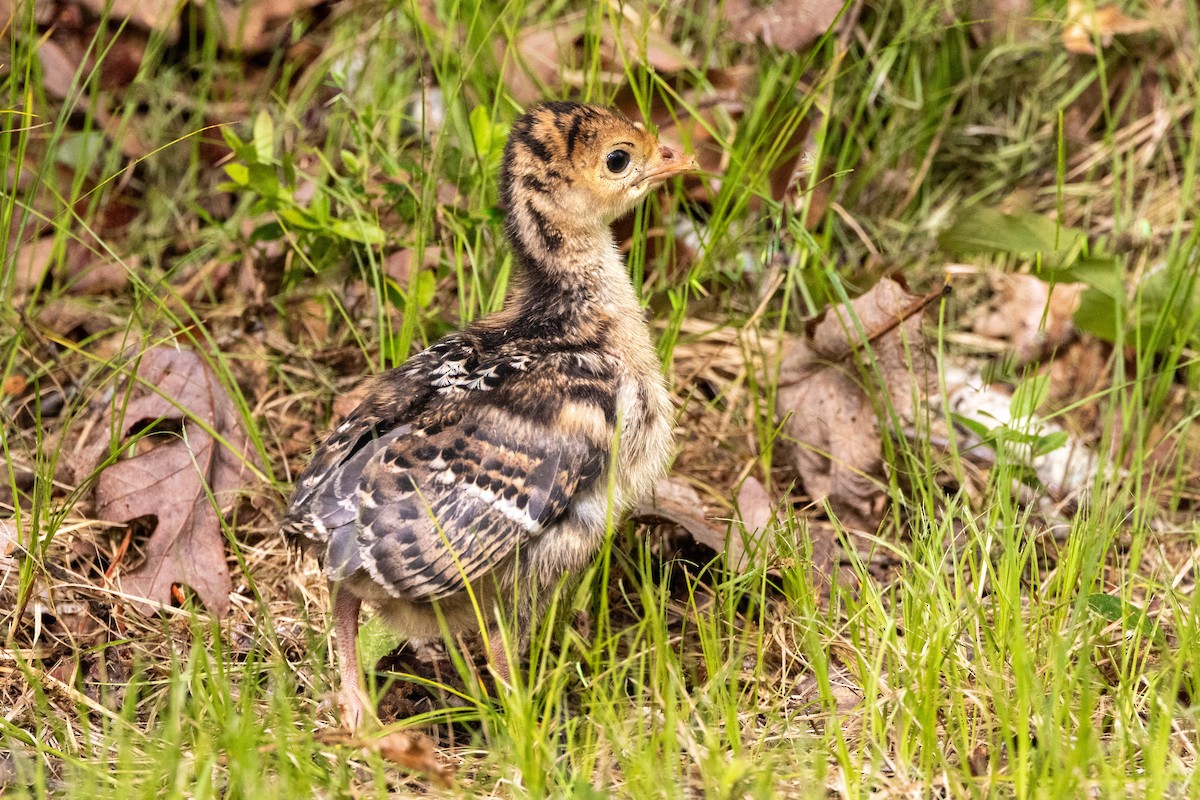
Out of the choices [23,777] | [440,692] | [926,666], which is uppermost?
[926,666]

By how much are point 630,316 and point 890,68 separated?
181cm

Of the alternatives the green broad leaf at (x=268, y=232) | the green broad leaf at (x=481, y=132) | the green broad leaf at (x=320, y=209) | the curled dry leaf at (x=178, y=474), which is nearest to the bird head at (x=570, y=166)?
the green broad leaf at (x=481, y=132)

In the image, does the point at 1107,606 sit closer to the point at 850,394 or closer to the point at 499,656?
the point at 850,394

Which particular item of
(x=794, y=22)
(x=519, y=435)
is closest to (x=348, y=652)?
(x=519, y=435)

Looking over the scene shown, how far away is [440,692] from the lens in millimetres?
3111

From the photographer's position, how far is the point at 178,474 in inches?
134

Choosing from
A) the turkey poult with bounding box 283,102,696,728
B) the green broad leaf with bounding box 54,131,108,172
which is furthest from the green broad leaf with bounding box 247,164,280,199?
the green broad leaf with bounding box 54,131,108,172

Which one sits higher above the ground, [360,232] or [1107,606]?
[360,232]

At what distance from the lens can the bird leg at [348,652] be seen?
2.83 metres

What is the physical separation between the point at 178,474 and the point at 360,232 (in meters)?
0.81

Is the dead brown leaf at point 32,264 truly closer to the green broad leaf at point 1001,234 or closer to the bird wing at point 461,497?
the bird wing at point 461,497

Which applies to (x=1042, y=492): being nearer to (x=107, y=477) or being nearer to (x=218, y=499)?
(x=218, y=499)

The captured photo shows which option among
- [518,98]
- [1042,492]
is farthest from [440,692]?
[518,98]

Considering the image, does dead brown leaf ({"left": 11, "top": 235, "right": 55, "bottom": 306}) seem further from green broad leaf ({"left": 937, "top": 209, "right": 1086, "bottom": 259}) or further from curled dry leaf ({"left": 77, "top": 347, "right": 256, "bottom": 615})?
green broad leaf ({"left": 937, "top": 209, "right": 1086, "bottom": 259})
